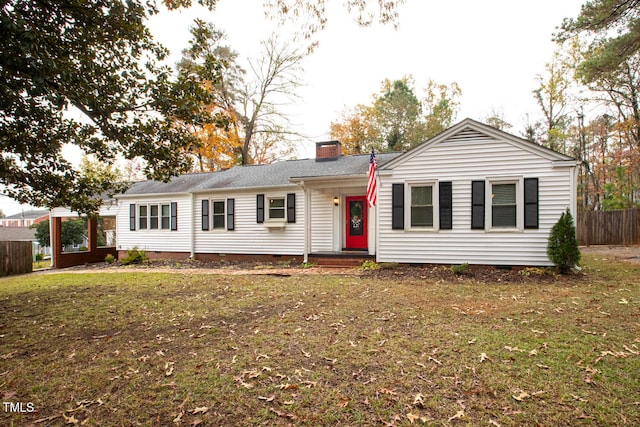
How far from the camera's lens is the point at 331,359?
3.71 meters

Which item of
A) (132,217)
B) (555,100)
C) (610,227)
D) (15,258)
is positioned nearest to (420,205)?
(132,217)

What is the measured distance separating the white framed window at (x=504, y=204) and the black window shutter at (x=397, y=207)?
2.31m

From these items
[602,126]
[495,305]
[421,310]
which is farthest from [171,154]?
[602,126]

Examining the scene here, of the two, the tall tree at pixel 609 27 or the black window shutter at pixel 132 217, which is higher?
the tall tree at pixel 609 27

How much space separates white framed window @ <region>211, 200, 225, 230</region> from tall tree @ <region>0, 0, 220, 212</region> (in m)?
6.35

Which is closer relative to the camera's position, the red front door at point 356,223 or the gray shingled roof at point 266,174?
the red front door at point 356,223

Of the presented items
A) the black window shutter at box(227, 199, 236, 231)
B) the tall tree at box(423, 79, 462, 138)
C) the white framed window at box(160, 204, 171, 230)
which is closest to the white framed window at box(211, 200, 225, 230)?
the black window shutter at box(227, 199, 236, 231)

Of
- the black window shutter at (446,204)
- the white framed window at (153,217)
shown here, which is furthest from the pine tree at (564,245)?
the white framed window at (153,217)

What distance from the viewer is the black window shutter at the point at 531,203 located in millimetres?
9062

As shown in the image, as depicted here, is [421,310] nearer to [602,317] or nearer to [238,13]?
[602,317]

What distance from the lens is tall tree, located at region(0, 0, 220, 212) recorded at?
14.7 feet

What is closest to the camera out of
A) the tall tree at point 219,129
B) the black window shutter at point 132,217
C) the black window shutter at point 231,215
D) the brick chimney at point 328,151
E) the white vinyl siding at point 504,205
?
the white vinyl siding at point 504,205

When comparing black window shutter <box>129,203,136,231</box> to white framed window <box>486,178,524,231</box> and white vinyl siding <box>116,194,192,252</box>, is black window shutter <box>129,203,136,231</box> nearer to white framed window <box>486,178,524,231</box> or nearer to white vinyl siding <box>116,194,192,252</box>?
white vinyl siding <box>116,194,192,252</box>

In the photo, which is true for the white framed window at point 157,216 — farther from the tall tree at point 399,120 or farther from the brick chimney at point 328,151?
the tall tree at point 399,120
